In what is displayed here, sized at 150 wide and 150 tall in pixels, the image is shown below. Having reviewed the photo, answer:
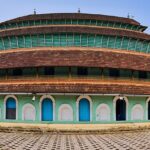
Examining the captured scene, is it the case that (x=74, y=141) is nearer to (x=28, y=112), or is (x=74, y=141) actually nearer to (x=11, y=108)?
(x=28, y=112)

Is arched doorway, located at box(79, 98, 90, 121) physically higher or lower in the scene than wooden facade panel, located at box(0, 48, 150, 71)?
lower

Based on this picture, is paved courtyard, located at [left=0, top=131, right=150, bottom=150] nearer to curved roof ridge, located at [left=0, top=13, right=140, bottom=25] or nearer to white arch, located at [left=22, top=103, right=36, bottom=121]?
white arch, located at [left=22, top=103, right=36, bottom=121]

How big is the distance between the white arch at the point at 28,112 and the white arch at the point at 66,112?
227 cm

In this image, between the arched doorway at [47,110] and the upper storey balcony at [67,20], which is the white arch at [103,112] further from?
the upper storey balcony at [67,20]

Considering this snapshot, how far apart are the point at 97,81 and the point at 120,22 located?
35.9 feet

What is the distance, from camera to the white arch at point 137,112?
2430cm

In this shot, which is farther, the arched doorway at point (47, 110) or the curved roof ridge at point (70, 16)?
the curved roof ridge at point (70, 16)

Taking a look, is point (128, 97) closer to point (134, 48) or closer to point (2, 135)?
point (134, 48)

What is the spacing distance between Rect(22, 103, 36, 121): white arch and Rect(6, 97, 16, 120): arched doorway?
3.25 feet

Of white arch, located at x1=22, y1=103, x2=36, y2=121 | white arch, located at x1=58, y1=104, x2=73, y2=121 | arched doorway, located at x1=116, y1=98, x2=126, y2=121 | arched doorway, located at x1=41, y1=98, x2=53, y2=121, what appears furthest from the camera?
arched doorway, located at x1=116, y1=98, x2=126, y2=121

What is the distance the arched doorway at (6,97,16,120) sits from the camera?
78.6 feet

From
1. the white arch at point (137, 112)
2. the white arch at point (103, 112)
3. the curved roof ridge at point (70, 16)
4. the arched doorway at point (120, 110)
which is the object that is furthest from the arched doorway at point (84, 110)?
the curved roof ridge at point (70, 16)

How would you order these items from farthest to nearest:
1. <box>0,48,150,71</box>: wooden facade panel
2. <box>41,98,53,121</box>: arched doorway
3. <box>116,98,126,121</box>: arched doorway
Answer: <box>116,98,126,121</box>: arched doorway → <box>0,48,150,71</box>: wooden facade panel → <box>41,98,53,121</box>: arched doorway

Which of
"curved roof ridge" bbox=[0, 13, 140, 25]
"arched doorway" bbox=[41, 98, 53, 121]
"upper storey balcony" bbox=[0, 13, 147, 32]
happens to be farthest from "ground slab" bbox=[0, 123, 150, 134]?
"curved roof ridge" bbox=[0, 13, 140, 25]
